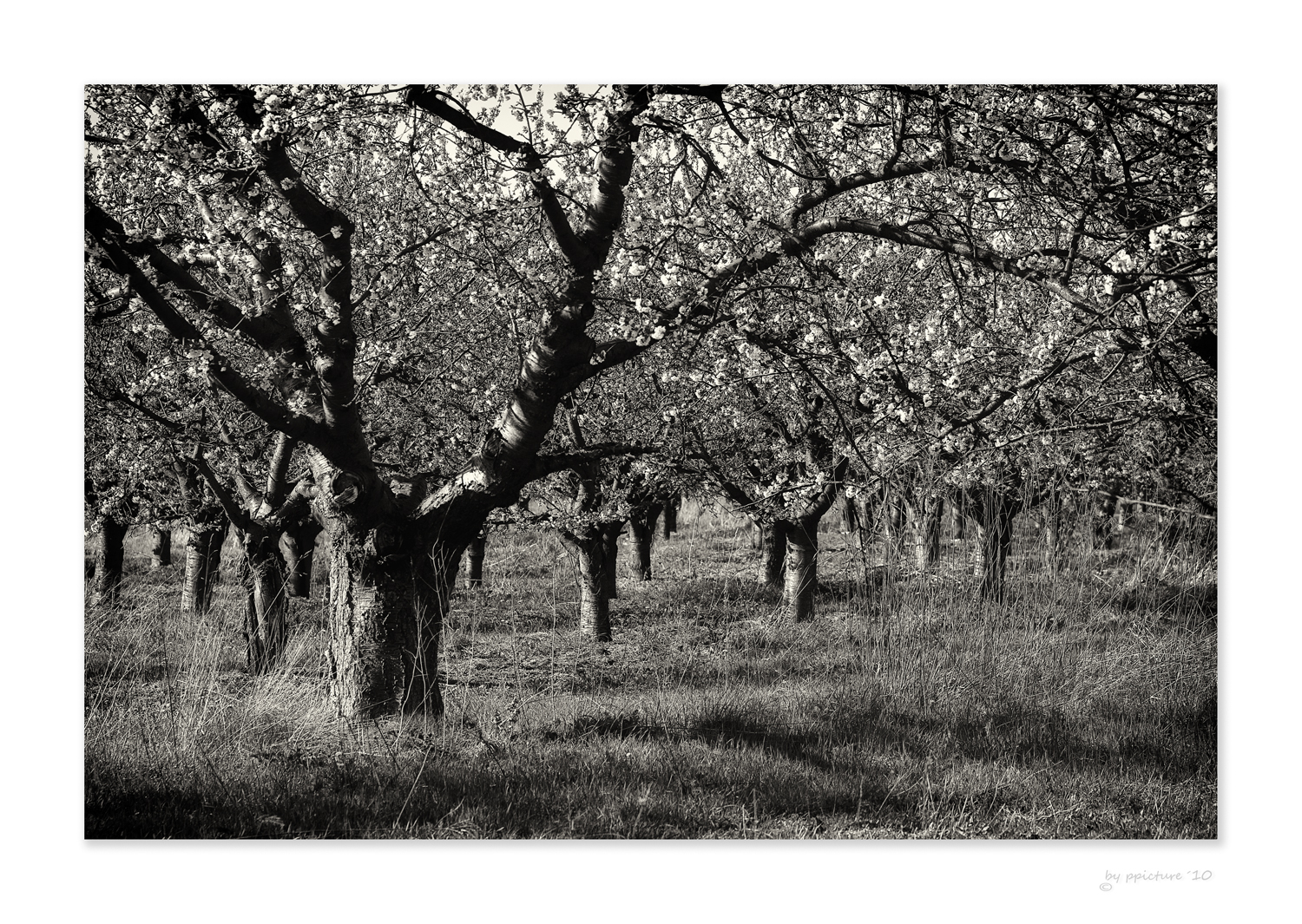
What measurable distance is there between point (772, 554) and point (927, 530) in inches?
223

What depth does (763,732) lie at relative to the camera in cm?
382

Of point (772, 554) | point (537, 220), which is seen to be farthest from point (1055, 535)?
point (772, 554)

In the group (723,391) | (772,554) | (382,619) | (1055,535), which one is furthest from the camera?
(772,554)

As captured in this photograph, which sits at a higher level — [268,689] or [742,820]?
[268,689]

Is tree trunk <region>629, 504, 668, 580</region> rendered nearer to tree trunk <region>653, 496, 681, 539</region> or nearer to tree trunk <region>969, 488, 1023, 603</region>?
tree trunk <region>653, 496, 681, 539</region>

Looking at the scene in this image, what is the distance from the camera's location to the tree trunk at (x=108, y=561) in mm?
3817

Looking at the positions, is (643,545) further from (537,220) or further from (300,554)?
(537,220)

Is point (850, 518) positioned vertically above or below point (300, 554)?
above

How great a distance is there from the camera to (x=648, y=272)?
12.5 feet
